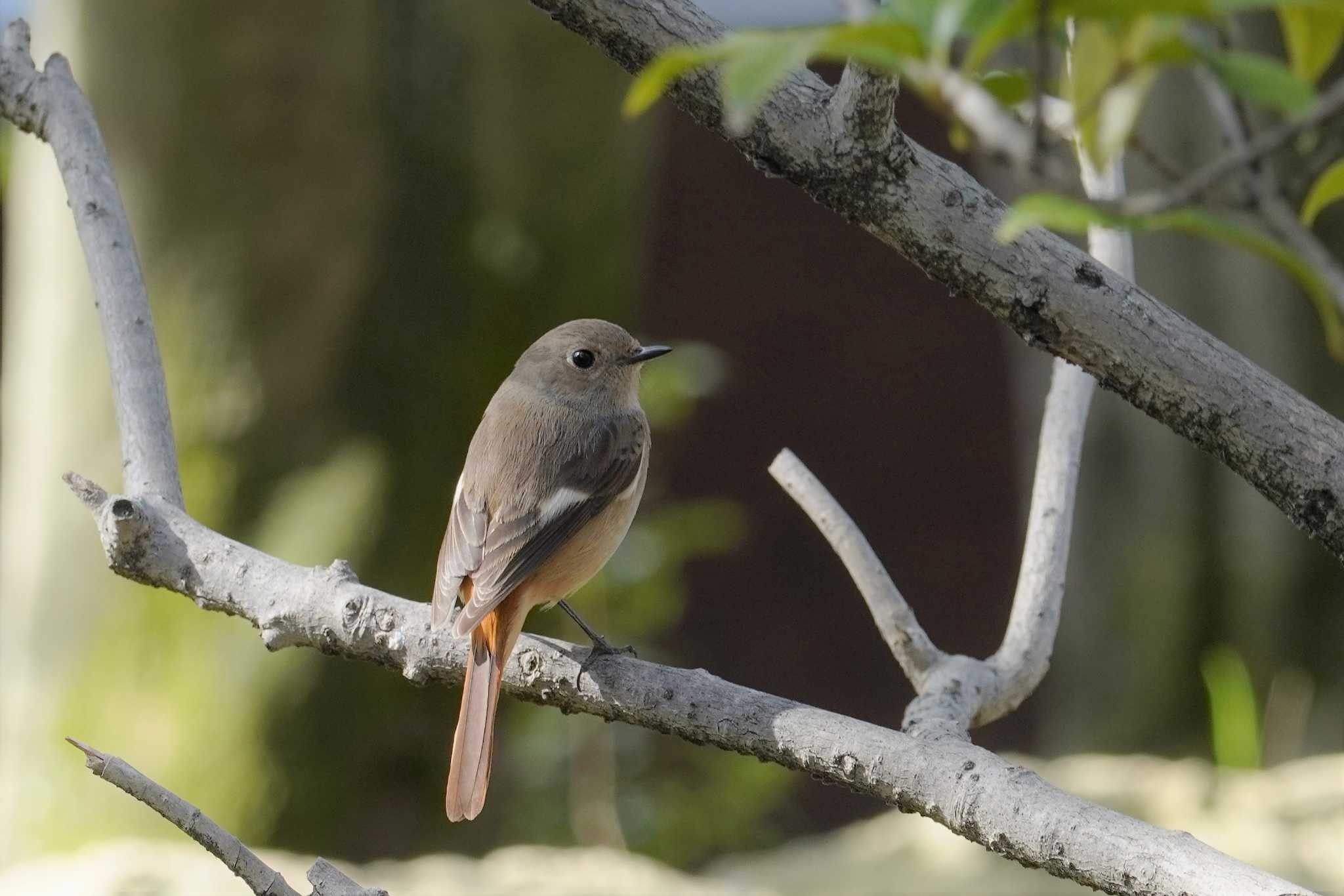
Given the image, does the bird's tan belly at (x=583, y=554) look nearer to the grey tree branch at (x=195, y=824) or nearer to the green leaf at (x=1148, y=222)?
the grey tree branch at (x=195, y=824)

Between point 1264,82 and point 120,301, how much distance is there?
195 centimetres

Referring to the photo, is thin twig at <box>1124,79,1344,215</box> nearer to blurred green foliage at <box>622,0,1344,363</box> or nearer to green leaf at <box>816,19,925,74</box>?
blurred green foliage at <box>622,0,1344,363</box>

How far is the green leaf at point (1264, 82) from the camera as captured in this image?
91 cm

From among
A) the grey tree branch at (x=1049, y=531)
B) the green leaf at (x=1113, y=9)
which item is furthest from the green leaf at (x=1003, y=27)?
the grey tree branch at (x=1049, y=531)

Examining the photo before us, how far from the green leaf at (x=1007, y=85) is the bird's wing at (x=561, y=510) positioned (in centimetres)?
145

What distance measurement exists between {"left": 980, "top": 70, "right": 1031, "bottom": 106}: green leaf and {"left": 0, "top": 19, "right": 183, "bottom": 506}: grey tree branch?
1523 mm

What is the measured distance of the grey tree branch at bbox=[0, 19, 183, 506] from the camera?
231 centimetres

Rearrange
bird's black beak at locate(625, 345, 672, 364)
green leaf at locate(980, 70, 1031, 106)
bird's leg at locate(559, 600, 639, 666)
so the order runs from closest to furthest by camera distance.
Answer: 1. green leaf at locate(980, 70, 1031, 106)
2. bird's leg at locate(559, 600, 639, 666)
3. bird's black beak at locate(625, 345, 672, 364)

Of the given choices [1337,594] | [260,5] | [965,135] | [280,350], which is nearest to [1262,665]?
[1337,594]

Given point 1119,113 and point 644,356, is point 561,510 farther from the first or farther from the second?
point 1119,113

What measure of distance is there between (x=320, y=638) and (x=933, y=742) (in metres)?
0.94

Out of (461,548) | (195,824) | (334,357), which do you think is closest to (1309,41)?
(195,824)

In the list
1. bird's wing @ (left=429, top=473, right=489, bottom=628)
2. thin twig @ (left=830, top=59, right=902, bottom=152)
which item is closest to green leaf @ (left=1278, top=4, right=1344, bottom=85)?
thin twig @ (left=830, top=59, right=902, bottom=152)

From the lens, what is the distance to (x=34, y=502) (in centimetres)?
554
